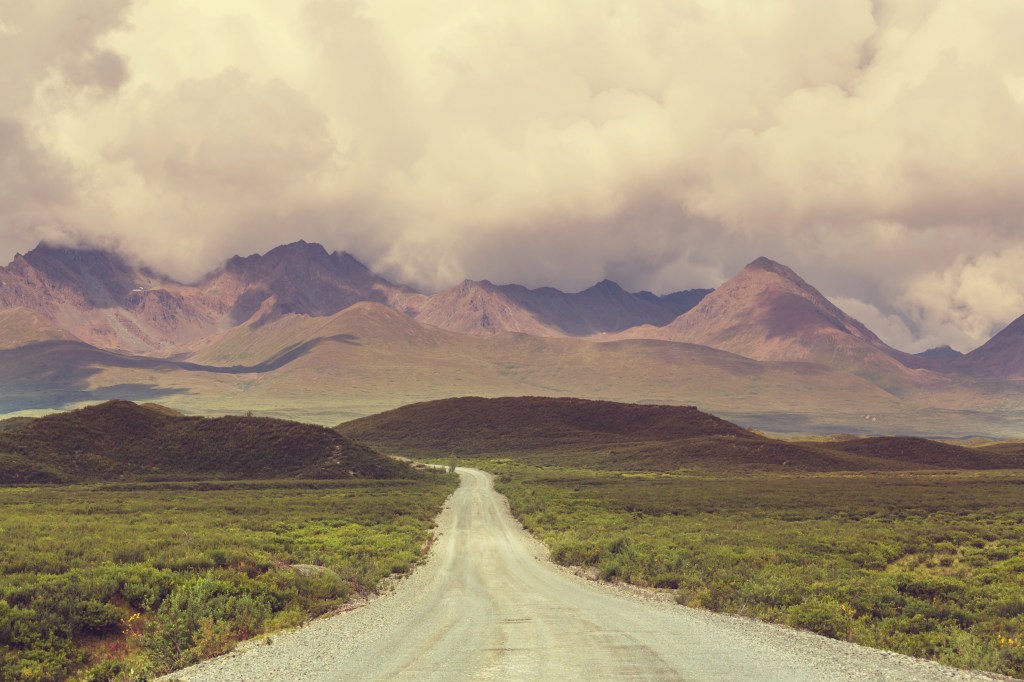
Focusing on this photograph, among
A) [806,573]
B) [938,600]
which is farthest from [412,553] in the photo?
[938,600]

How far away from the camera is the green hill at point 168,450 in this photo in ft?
354

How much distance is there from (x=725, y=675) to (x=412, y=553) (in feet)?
87.3

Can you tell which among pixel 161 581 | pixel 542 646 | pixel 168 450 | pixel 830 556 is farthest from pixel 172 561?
pixel 168 450

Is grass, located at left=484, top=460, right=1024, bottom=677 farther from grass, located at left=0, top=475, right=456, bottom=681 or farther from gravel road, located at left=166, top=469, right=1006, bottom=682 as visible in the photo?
grass, located at left=0, top=475, right=456, bottom=681

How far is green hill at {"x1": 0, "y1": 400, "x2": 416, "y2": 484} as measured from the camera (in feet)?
354

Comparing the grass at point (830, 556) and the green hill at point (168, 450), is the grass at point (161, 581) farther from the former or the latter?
the green hill at point (168, 450)

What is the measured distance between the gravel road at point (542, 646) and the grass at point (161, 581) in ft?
5.88

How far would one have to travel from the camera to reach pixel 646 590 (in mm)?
31359

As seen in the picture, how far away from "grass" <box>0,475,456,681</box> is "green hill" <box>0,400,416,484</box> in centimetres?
5949

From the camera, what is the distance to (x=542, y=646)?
1922cm

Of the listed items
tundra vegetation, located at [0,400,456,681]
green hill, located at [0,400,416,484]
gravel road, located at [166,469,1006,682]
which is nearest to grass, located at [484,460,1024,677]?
gravel road, located at [166,469,1006,682]

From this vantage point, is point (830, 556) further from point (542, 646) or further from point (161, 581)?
point (161, 581)

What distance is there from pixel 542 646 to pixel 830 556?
25600 mm

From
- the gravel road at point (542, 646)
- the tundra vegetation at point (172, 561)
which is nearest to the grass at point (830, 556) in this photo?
the gravel road at point (542, 646)
